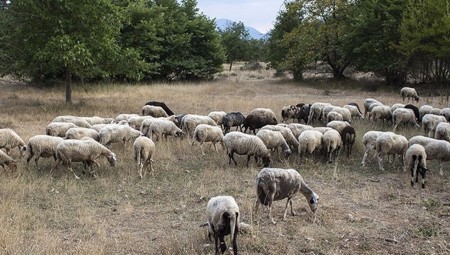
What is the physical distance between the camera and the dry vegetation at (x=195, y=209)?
6984 mm

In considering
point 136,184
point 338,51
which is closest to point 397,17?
point 338,51

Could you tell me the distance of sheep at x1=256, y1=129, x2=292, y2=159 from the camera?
12.4 m

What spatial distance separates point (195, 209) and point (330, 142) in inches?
215

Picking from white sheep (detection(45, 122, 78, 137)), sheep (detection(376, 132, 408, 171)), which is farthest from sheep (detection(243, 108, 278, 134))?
white sheep (detection(45, 122, 78, 137))

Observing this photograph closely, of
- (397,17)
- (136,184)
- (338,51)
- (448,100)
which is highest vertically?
(397,17)

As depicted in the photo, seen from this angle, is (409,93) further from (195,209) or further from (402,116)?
(195,209)

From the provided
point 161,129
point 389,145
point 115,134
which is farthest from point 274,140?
point 115,134

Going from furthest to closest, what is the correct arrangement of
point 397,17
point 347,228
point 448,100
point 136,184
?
1. point 397,17
2. point 448,100
3. point 136,184
4. point 347,228

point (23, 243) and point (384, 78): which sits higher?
point (384, 78)

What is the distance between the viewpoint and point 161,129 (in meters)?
14.5

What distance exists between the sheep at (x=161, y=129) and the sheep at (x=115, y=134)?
0.98 metres

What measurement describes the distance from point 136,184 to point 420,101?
2031 cm

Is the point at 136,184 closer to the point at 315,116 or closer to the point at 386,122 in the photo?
the point at 315,116

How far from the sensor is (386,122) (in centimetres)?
1808
